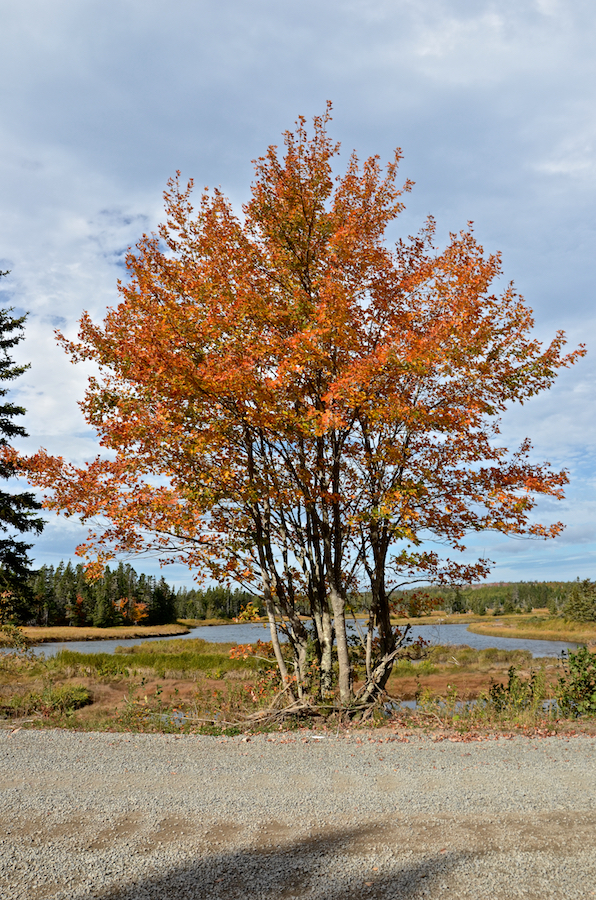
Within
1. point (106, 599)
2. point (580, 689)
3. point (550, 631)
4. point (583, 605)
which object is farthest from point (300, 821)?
point (106, 599)

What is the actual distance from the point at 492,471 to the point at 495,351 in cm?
197

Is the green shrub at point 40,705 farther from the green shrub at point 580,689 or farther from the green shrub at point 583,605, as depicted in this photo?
the green shrub at point 583,605

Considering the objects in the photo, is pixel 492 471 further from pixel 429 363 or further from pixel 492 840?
pixel 492 840

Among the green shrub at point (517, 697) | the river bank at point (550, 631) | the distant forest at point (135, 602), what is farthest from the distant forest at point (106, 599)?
the green shrub at point (517, 697)

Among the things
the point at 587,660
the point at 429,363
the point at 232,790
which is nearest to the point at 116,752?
the point at 232,790

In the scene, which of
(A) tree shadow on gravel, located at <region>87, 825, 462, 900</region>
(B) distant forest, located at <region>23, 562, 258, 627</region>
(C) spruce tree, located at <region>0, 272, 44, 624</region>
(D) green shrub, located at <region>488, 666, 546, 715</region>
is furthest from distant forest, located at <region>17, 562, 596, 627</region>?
(A) tree shadow on gravel, located at <region>87, 825, 462, 900</region>

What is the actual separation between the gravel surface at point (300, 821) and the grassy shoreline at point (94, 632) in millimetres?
44321

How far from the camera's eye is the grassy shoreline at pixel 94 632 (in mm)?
55275

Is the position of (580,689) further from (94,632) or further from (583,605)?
(94,632)

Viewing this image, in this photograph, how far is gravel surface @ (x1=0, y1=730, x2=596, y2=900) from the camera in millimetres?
3713

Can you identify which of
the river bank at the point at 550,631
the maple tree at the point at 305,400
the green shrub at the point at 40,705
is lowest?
the river bank at the point at 550,631

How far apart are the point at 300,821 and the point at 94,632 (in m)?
65.1

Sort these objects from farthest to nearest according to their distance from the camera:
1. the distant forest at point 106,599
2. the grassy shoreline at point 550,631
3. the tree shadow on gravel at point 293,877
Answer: the distant forest at point 106,599, the grassy shoreline at point 550,631, the tree shadow on gravel at point 293,877

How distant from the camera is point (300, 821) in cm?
477
